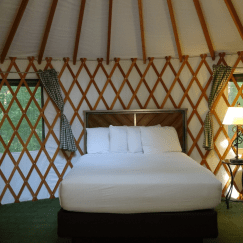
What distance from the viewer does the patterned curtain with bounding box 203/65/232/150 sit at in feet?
12.8

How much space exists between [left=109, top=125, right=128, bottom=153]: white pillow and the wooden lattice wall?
1.81 feet

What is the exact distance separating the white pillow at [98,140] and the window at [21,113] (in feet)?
2.73

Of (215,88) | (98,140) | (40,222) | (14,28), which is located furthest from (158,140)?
(14,28)

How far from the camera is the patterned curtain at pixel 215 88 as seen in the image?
12.8 ft

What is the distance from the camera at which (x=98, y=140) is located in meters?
3.63

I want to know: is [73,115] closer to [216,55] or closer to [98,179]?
[98,179]

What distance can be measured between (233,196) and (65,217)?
8.96ft

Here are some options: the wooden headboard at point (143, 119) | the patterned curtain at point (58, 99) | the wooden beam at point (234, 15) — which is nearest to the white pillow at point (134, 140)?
the wooden headboard at point (143, 119)

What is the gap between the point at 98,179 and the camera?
7.47 feet

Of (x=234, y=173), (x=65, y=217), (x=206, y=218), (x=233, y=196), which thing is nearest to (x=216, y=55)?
(x=234, y=173)

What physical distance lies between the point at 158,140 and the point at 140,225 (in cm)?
146

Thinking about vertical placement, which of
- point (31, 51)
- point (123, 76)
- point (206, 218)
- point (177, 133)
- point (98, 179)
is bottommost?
point (206, 218)

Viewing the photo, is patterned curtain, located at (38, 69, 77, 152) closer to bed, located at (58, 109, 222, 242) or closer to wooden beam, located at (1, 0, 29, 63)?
wooden beam, located at (1, 0, 29, 63)

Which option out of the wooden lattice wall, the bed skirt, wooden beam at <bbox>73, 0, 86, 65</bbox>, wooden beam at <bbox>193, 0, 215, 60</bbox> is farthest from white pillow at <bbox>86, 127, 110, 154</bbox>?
wooden beam at <bbox>193, 0, 215, 60</bbox>
